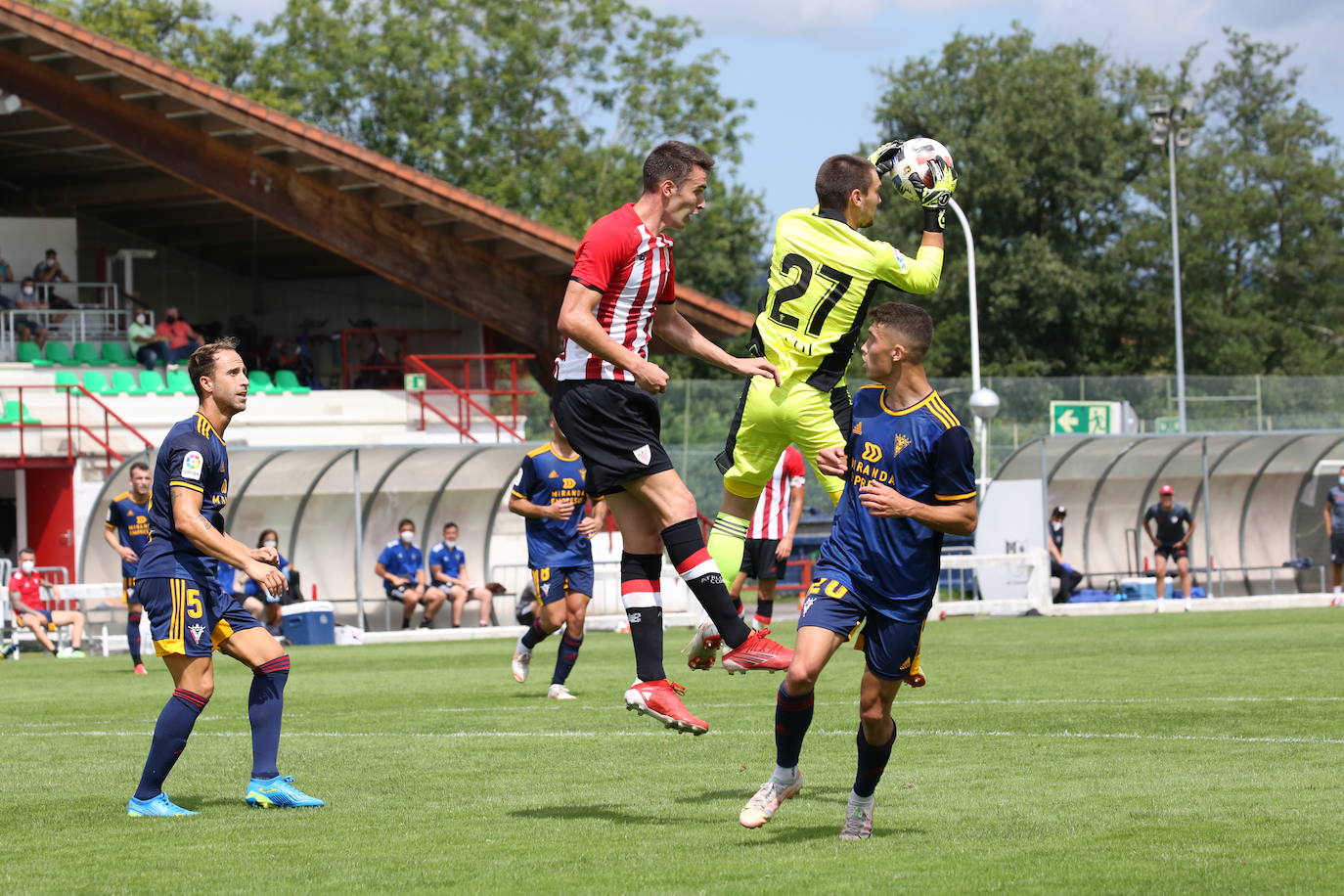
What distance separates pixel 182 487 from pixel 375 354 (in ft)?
93.6

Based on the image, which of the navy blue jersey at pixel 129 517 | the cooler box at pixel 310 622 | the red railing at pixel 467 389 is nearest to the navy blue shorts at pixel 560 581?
the navy blue jersey at pixel 129 517

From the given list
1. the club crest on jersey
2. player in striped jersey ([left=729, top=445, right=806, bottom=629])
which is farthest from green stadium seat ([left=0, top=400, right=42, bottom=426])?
the club crest on jersey

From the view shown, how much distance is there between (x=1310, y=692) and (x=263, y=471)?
16.5 m

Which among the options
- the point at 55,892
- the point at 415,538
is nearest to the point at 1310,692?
the point at 55,892

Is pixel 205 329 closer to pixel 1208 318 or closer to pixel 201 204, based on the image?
pixel 201 204

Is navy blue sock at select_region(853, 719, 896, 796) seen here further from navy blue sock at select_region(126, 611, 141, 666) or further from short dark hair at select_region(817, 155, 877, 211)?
navy blue sock at select_region(126, 611, 141, 666)

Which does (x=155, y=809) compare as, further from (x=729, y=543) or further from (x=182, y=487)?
(x=729, y=543)

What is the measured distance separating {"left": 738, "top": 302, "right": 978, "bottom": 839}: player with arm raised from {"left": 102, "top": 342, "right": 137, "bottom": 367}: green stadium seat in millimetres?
28422

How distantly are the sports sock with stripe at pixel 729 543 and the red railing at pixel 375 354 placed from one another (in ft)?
86.9

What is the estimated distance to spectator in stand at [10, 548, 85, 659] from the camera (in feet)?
75.1

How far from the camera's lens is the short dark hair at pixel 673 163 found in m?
7.59

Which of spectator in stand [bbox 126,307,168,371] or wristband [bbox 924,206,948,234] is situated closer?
wristband [bbox 924,206,948,234]

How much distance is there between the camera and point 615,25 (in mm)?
62062

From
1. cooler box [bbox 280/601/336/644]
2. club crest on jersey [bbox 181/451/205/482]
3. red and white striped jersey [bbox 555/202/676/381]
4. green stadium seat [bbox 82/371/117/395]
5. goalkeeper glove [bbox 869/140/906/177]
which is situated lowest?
cooler box [bbox 280/601/336/644]
